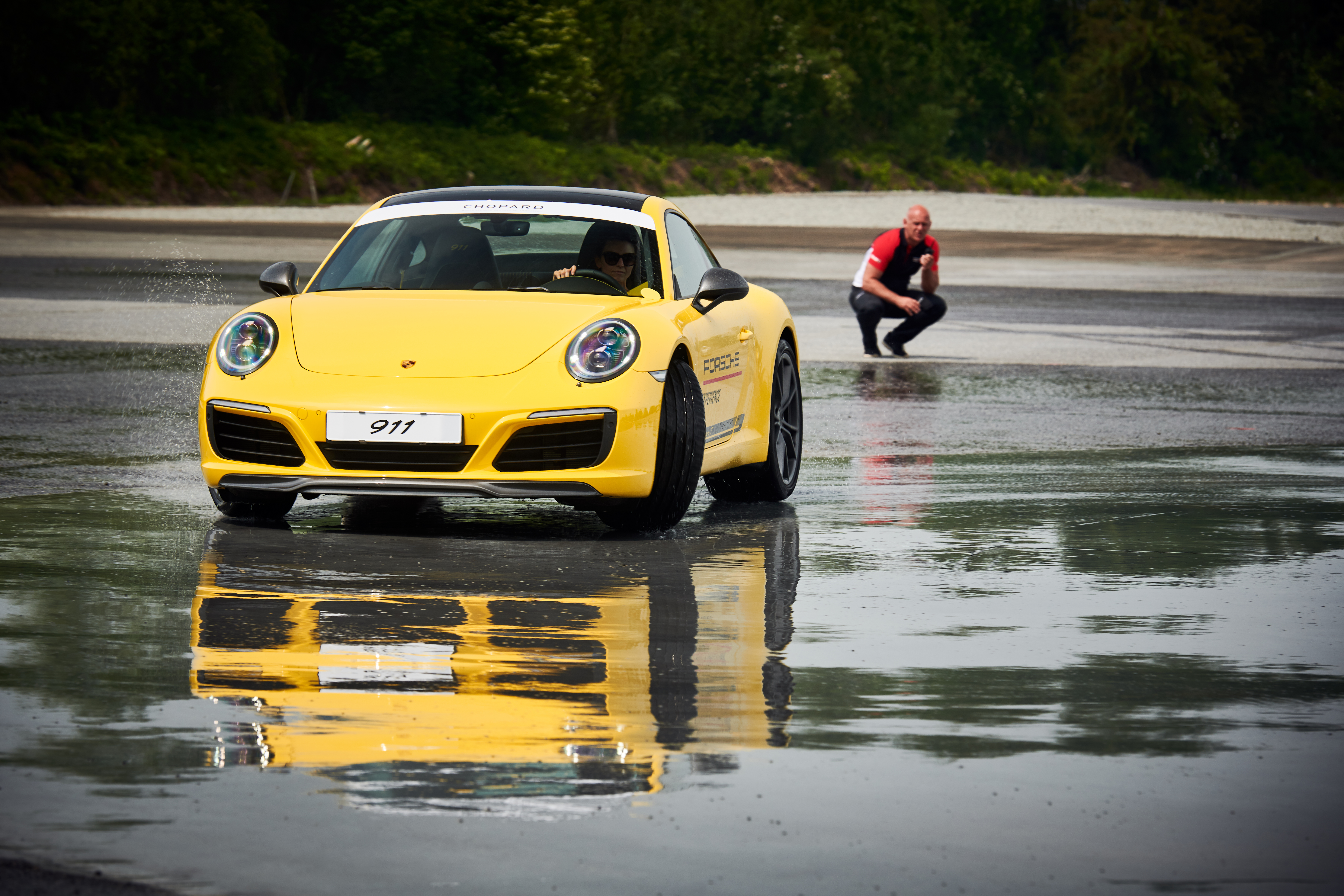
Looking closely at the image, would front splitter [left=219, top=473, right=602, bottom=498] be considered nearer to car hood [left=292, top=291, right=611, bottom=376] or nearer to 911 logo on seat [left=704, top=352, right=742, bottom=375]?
car hood [left=292, top=291, right=611, bottom=376]

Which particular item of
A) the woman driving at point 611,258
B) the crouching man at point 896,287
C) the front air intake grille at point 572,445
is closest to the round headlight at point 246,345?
the front air intake grille at point 572,445

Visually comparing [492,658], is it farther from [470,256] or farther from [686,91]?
[686,91]

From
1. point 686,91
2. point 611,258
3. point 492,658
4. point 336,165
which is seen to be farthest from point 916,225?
point 686,91

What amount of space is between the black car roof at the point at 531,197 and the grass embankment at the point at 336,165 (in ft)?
164

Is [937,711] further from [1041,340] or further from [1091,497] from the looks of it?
[1041,340]

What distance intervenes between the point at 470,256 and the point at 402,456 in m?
1.53

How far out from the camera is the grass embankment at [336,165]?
60125mm

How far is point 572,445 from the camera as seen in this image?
8305mm

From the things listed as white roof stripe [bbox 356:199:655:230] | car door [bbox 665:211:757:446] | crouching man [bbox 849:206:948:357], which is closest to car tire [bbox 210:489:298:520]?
white roof stripe [bbox 356:199:655:230]

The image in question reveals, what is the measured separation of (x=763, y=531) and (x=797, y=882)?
5072 millimetres

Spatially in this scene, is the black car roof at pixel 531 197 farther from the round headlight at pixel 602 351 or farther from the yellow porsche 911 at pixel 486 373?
the round headlight at pixel 602 351

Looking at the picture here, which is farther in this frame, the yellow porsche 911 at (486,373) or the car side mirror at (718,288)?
the car side mirror at (718,288)

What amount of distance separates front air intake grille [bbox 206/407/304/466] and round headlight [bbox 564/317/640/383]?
1118 mm

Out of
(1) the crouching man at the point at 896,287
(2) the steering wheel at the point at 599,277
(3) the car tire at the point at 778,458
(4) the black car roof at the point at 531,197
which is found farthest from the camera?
(1) the crouching man at the point at 896,287
